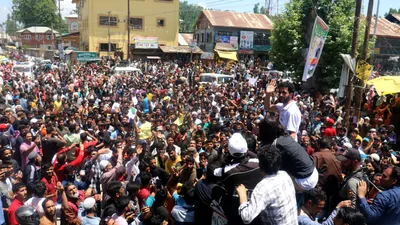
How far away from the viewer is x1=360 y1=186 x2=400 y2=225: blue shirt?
128 inches

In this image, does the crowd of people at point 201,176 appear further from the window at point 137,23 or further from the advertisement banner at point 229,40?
the window at point 137,23

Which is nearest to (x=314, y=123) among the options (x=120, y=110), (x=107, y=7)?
(x=120, y=110)

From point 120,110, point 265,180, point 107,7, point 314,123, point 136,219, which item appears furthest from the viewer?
point 107,7

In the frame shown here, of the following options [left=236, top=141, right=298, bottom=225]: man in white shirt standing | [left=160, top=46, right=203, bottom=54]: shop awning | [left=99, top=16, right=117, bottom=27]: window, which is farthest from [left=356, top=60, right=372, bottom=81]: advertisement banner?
[left=99, top=16, right=117, bottom=27]: window

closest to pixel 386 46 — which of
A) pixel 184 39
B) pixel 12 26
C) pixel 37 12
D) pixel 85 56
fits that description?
pixel 184 39

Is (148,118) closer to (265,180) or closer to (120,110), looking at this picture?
(120,110)

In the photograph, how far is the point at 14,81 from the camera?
1820cm

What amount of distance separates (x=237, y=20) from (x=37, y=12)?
49.6 m

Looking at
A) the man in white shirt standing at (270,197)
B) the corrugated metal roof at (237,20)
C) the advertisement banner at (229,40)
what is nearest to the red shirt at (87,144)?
the man in white shirt standing at (270,197)

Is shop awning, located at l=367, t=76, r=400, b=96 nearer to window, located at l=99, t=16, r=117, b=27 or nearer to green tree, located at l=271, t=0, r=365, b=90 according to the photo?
green tree, located at l=271, t=0, r=365, b=90

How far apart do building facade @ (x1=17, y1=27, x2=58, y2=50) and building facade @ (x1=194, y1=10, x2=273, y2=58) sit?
3660 cm

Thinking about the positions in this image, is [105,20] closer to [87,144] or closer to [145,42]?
[145,42]

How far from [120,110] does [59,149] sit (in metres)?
4.58

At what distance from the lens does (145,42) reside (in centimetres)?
3694
